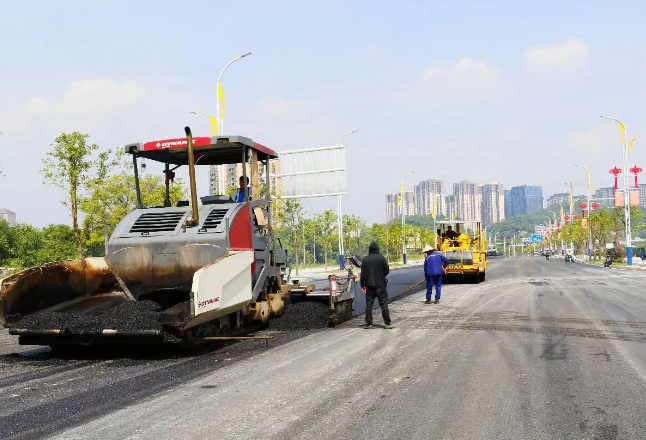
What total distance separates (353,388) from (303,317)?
196 inches

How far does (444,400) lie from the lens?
5.77m

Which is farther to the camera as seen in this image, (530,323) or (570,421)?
(530,323)

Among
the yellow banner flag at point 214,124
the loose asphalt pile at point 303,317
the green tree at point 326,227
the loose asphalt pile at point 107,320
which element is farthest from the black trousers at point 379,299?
the green tree at point 326,227

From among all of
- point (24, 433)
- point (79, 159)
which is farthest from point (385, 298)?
point (79, 159)

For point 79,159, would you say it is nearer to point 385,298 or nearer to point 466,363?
point 385,298

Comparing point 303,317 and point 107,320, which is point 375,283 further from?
point 107,320

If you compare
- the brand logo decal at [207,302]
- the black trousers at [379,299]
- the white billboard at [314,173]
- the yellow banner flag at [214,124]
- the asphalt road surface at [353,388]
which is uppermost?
the yellow banner flag at [214,124]

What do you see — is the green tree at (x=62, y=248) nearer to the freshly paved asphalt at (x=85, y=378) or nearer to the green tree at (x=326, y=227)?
the green tree at (x=326, y=227)

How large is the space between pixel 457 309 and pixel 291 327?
16.8 ft

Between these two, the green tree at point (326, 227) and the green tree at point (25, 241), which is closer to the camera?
the green tree at point (326, 227)

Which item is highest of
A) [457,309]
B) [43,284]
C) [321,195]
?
[321,195]

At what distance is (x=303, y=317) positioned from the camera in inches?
440

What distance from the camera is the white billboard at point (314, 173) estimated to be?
3152 centimetres

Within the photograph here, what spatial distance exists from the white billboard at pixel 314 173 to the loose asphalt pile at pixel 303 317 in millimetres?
20099
